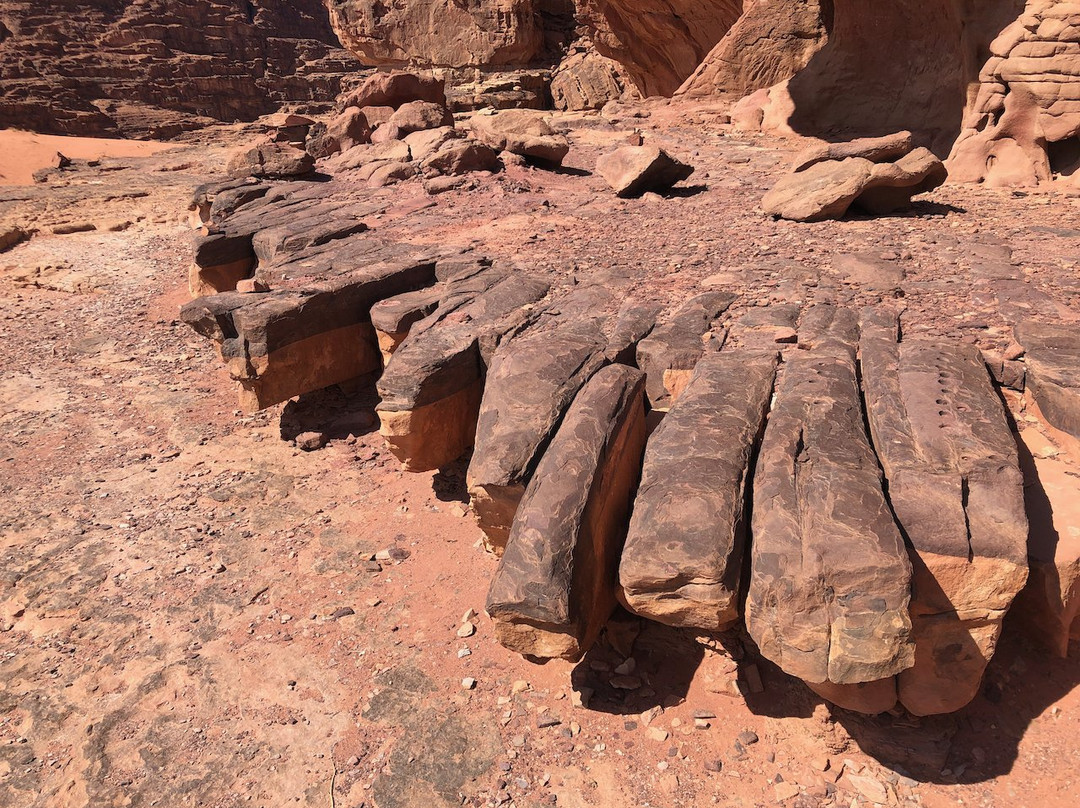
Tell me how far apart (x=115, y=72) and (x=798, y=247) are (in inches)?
1139

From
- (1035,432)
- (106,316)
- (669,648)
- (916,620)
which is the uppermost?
(1035,432)

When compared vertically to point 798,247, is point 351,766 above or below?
below

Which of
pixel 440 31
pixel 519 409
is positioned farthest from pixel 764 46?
pixel 519 409

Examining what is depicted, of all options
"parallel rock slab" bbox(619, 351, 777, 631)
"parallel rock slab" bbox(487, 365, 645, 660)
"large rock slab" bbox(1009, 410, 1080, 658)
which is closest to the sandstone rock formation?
"large rock slab" bbox(1009, 410, 1080, 658)

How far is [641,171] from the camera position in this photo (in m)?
7.09

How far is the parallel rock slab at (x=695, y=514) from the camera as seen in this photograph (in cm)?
266

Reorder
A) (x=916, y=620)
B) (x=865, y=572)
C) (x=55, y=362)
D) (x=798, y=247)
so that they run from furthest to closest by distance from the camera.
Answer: (x=55, y=362) → (x=798, y=247) → (x=916, y=620) → (x=865, y=572)

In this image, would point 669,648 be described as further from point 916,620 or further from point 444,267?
point 444,267

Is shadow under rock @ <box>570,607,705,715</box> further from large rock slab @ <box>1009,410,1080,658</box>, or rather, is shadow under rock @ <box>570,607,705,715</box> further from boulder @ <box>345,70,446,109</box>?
boulder @ <box>345,70,446,109</box>

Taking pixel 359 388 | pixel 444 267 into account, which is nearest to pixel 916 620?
pixel 444 267

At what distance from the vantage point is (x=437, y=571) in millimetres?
4203

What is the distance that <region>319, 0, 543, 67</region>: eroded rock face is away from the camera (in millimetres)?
16578

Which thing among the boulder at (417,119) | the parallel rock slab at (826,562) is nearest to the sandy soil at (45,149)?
the boulder at (417,119)

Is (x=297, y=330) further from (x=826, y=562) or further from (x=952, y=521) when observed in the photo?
(x=952, y=521)
